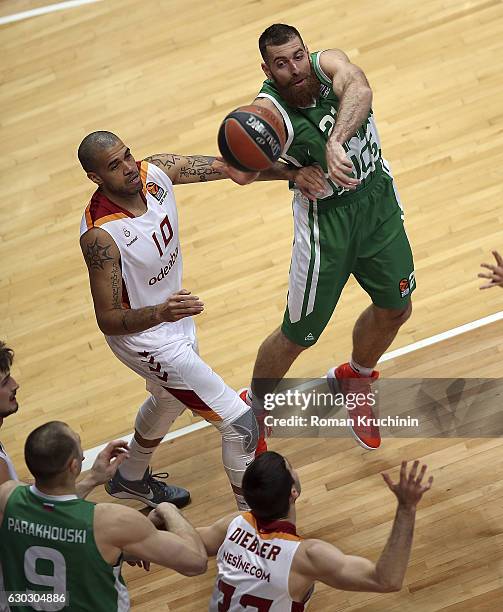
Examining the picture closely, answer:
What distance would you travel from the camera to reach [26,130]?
24.7 feet

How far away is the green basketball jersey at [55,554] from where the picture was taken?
149 inches

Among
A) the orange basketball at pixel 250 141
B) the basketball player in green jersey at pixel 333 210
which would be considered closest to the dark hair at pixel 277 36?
the basketball player in green jersey at pixel 333 210

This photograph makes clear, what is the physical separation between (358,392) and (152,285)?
4.69 feet

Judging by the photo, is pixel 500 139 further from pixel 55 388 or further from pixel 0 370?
pixel 0 370

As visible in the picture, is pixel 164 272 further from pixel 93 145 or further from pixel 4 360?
pixel 4 360

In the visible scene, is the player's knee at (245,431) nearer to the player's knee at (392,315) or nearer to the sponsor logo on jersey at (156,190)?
the player's knee at (392,315)

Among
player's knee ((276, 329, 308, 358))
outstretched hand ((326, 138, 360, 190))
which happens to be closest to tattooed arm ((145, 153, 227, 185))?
outstretched hand ((326, 138, 360, 190))

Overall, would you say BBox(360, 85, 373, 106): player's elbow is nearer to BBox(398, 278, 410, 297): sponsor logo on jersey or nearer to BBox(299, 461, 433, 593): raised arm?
BBox(398, 278, 410, 297): sponsor logo on jersey

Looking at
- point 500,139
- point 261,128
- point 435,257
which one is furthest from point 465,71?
point 261,128

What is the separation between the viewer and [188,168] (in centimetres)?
507

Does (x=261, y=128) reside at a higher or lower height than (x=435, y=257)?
higher

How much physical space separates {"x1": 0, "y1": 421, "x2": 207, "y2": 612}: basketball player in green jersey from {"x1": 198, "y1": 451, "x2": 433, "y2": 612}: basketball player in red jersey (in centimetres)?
20

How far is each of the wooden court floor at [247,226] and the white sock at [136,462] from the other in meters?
0.33

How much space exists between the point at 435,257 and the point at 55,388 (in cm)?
238
